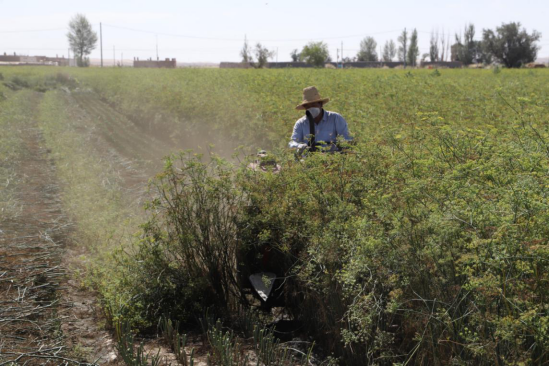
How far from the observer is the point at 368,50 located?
4594 inches

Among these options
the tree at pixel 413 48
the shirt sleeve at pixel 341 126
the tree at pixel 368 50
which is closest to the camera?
the shirt sleeve at pixel 341 126

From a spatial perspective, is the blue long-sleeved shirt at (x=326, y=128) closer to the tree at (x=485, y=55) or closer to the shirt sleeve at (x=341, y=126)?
the shirt sleeve at (x=341, y=126)

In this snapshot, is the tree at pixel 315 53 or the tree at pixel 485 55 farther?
the tree at pixel 485 55

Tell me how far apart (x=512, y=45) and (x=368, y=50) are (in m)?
42.8

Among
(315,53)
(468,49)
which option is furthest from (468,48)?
(315,53)

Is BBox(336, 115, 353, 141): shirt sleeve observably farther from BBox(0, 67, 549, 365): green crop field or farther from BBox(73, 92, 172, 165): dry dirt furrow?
BBox(73, 92, 172, 165): dry dirt furrow

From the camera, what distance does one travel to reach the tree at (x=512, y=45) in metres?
75.2

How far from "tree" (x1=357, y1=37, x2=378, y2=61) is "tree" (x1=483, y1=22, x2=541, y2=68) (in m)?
40.3

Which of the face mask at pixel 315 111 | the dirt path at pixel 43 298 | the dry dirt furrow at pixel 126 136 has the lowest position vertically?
the dirt path at pixel 43 298

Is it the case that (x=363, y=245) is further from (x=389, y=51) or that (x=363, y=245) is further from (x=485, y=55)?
(x=389, y=51)

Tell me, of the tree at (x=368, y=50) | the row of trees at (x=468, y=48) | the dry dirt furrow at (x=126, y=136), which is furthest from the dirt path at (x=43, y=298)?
the tree at (x=368, y=50)

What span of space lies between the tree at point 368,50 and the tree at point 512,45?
132ft

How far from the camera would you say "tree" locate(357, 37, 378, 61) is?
116938 mm

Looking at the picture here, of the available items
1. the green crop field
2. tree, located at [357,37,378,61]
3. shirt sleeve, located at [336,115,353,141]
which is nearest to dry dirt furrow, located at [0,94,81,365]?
the green crop field
